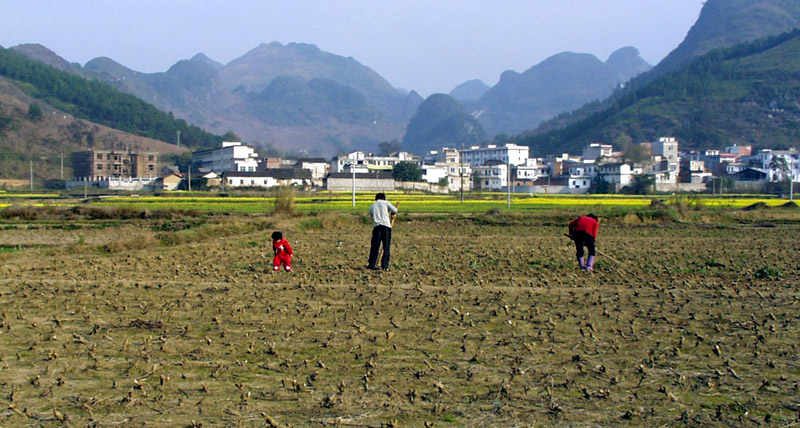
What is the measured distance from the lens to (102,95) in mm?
133125

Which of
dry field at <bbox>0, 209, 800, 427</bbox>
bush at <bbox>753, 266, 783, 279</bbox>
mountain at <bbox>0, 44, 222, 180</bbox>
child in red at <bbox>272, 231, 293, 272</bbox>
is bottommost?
dry field at <bbox>0, 209, 800, 427</bbox>

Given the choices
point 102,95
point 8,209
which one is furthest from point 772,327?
point 102,95

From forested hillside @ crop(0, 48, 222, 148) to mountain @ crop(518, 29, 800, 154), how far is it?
73.2 m

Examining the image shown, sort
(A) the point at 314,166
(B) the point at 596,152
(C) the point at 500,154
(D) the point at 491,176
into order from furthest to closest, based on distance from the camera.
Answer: (C) the point at 500,154
(B) the point at 596,152
(D) the point at 491,176
(A) the point at 314,166

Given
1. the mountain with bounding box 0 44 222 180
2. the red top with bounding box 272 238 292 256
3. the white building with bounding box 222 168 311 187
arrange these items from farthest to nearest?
the mountain with bounding box 0 44 222 180 < the white building with bounding box 222 168 311 187 < the red top with bounding box 272 238 292 256

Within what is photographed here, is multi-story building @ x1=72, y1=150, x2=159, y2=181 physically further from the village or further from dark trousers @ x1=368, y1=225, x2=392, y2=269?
dark trousers @ x1=368, y1=225, x2=392, y2=269

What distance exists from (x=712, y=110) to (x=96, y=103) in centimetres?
11507

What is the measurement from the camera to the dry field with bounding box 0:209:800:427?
516 cm

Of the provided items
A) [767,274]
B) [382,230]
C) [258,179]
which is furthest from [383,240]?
[258,179]

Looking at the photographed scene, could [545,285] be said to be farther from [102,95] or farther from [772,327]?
[102,95]

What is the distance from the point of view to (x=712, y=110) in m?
125

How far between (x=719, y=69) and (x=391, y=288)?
151096 millimetres

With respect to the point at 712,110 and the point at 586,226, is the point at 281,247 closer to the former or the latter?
the point at 586,226

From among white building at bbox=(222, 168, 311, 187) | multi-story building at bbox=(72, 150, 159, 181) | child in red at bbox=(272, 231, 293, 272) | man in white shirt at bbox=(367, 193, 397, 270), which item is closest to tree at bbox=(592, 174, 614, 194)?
white building at bbox=(222, 168, 311, 187)
